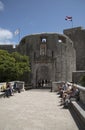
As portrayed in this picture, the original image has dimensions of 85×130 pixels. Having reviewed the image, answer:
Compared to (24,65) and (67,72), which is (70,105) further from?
(67,72)

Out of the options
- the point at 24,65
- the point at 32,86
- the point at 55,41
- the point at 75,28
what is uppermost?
the point at 75,28

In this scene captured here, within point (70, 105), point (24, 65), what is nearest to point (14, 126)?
point (70, 105)

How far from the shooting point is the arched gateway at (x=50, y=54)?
108 ft

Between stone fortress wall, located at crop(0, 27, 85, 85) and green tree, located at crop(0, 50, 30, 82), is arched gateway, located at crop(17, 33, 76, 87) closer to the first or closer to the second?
stone fortress wall, located at crop(0, 27, 85, 85)

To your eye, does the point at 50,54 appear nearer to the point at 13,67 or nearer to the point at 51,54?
the point at 51,54

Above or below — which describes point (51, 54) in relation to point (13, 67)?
above

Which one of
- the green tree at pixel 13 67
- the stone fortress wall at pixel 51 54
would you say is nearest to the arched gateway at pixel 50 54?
the stone fortress wall at pixel 51 54

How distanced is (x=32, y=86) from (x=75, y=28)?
1109 inches

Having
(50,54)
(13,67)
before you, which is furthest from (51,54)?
(13,67)

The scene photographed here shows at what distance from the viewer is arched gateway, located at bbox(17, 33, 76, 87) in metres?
32.9

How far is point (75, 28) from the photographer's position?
186 feet

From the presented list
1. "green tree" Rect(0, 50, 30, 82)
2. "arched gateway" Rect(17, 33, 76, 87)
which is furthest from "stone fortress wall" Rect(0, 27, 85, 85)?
"green tree" Rect(0, 50, 30, 82)

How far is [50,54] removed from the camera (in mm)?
33344

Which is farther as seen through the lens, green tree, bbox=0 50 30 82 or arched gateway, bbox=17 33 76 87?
arched gateway, bbox=17 33 76 87
